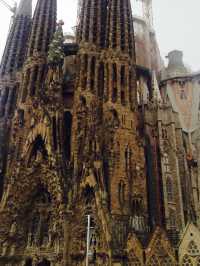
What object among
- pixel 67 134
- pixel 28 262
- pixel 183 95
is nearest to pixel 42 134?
pixel 67 134

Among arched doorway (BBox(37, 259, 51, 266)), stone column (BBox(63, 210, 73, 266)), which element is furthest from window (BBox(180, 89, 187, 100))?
arched doorway (BBox(37, 259, 51, 266))

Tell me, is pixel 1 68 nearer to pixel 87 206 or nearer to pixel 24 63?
pixel 24 63

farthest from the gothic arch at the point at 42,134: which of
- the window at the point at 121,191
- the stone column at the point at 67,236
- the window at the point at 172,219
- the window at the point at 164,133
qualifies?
the window at the point at 172,219

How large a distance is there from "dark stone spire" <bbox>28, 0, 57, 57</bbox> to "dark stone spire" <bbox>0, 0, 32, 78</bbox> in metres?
2.41

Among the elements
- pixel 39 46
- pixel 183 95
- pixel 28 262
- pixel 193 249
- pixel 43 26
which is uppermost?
pixel 43 26

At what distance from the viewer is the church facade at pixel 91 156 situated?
855 inches

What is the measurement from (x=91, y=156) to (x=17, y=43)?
681 inches

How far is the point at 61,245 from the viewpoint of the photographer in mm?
21609

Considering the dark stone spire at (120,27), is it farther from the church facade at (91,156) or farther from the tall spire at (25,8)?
the tall spire at (25,8)

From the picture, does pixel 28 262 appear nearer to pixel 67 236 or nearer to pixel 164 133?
pixel 67 236

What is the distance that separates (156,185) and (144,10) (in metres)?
29.5

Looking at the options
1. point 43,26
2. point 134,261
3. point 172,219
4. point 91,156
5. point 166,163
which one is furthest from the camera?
point 43,26

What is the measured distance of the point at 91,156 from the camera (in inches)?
938

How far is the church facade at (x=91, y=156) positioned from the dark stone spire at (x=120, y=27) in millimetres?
98
